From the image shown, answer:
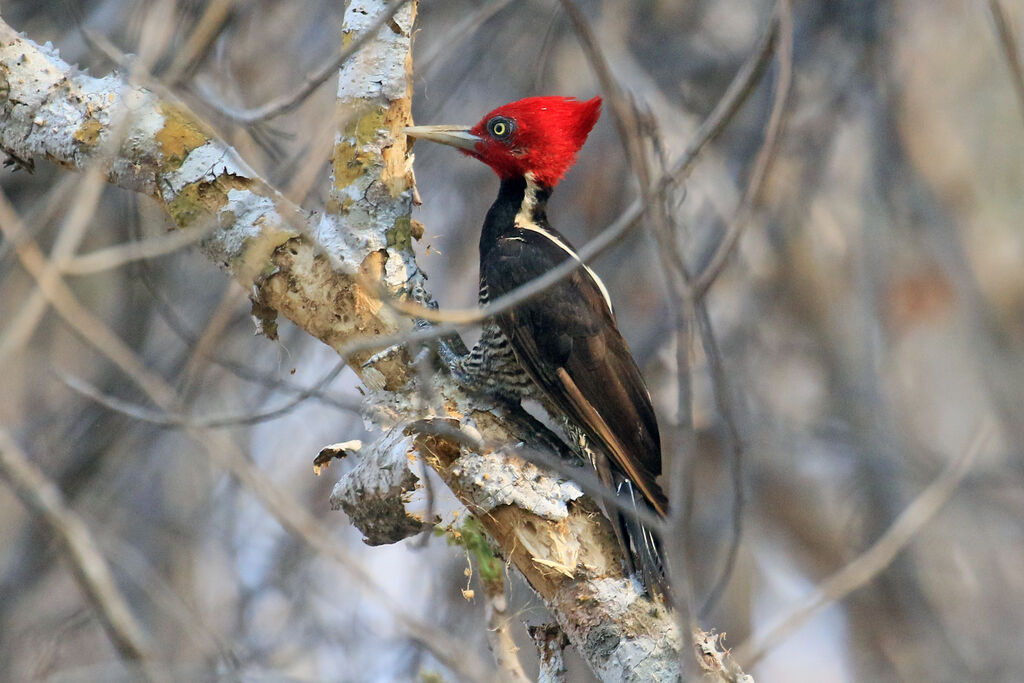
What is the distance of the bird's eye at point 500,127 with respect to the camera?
3504 millimetres

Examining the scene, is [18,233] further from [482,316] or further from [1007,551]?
[1007,551]

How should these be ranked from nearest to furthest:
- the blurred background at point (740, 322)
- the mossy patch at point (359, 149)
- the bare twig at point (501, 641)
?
the bare twig at point (501, 641)
the mossy patch at point (359, 149)
the blurred background at point (740, 322)

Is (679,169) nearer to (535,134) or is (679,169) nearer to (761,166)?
(761,166)

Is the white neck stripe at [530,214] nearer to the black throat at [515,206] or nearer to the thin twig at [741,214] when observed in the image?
the black throat at [515,206]

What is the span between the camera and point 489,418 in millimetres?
2705

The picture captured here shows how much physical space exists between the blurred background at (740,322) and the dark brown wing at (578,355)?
7.03 ft

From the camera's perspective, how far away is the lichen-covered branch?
240cm

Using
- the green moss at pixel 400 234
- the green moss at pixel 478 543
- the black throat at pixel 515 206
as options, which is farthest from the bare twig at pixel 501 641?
the black throat at pixel 515 206

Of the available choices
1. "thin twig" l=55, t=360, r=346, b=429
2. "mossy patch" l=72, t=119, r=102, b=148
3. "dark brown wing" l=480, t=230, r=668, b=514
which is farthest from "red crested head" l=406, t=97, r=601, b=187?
"thin twig" l=55, t=360, r=346, b=429

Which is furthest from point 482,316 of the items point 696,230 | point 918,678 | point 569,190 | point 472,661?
point 918,678

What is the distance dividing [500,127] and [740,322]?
272cm

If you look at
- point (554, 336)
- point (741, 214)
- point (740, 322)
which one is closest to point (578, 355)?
point (554, 336)

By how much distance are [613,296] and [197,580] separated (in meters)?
3.20

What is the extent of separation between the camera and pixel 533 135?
3.49 m
